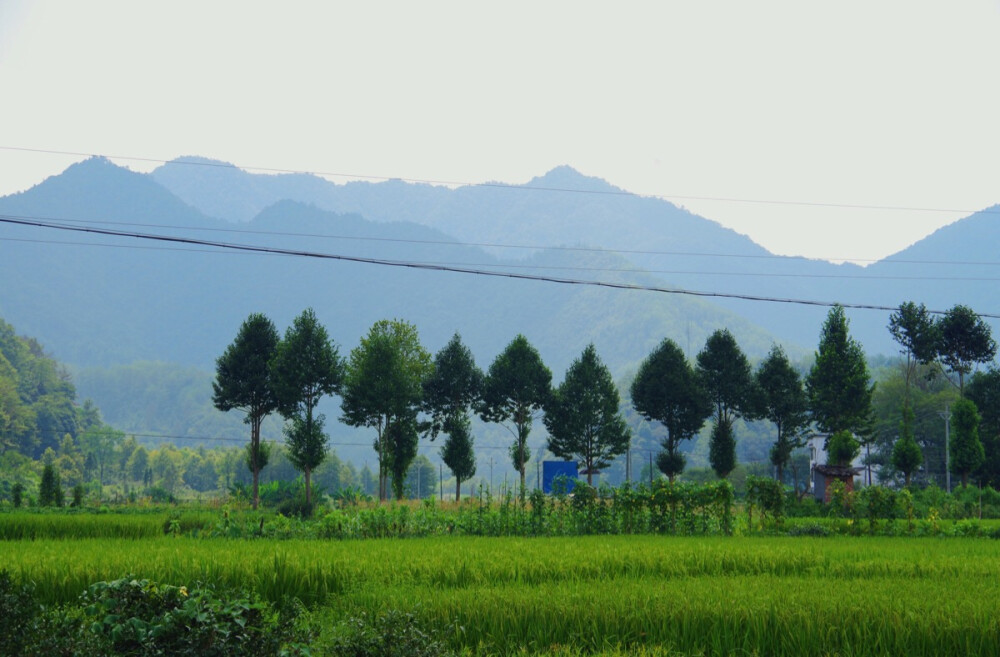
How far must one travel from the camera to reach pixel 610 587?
10.8 metres

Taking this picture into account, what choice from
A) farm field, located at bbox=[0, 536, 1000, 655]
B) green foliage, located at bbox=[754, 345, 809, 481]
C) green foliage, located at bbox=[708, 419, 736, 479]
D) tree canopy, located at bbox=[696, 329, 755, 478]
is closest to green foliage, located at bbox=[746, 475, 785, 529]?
farm field, located at bbox=[0, 536, 1000, 655]

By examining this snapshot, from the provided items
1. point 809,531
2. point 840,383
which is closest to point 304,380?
point 809,531

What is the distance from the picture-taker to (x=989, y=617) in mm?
8828

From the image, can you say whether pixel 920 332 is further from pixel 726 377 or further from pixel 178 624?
pixel 178 624

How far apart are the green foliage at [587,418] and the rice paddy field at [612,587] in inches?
1357

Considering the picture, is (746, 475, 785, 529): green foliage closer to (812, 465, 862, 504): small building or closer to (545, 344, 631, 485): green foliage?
(812, 465, 862, 504): small building

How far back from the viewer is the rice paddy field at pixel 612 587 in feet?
28.6

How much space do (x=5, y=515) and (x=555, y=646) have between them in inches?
802

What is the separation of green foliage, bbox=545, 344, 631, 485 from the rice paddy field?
1357 inches

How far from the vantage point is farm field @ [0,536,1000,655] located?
8703 mm

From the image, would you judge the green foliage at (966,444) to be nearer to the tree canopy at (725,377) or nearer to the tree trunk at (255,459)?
the tree canopy at (725,377)

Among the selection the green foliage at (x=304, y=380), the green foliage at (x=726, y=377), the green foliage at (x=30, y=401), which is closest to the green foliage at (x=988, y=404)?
the green foliage at (x=726, y=377)

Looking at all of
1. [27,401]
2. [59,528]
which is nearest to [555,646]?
[59,528]

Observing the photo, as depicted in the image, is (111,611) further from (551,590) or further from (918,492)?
(918,492)
